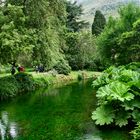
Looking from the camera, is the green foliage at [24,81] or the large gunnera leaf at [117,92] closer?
the large gunnera leaf at [117,92]

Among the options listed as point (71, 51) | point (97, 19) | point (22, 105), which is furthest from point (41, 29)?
point (97, 19)

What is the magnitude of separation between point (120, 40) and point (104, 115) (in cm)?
3417

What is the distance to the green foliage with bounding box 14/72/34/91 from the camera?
41.4m

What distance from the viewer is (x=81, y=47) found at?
66.1 m

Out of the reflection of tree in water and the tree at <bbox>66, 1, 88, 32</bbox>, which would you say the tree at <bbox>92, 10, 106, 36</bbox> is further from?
the reflection of tree in water

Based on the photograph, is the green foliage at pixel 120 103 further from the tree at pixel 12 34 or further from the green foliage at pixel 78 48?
the green foliage at pixel 78 48

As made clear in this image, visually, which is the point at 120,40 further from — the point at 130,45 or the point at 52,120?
the point at 52,120

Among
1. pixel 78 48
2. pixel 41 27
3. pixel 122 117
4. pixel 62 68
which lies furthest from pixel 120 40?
pixel 122 117

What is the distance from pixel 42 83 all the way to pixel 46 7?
9058 mm

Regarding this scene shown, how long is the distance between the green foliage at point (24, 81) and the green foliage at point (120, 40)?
14.7 metres

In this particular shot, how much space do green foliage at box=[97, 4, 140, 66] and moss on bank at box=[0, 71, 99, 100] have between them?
20.8 feet

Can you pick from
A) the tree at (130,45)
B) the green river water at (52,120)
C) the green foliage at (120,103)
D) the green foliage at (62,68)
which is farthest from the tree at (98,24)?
the green foliage at (120,103)

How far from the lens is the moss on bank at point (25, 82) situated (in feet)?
122

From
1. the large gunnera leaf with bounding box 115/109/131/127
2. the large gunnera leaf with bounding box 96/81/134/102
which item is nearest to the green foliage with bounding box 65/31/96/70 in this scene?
the large gunnera leaf with bounding box 96/81/134/102
